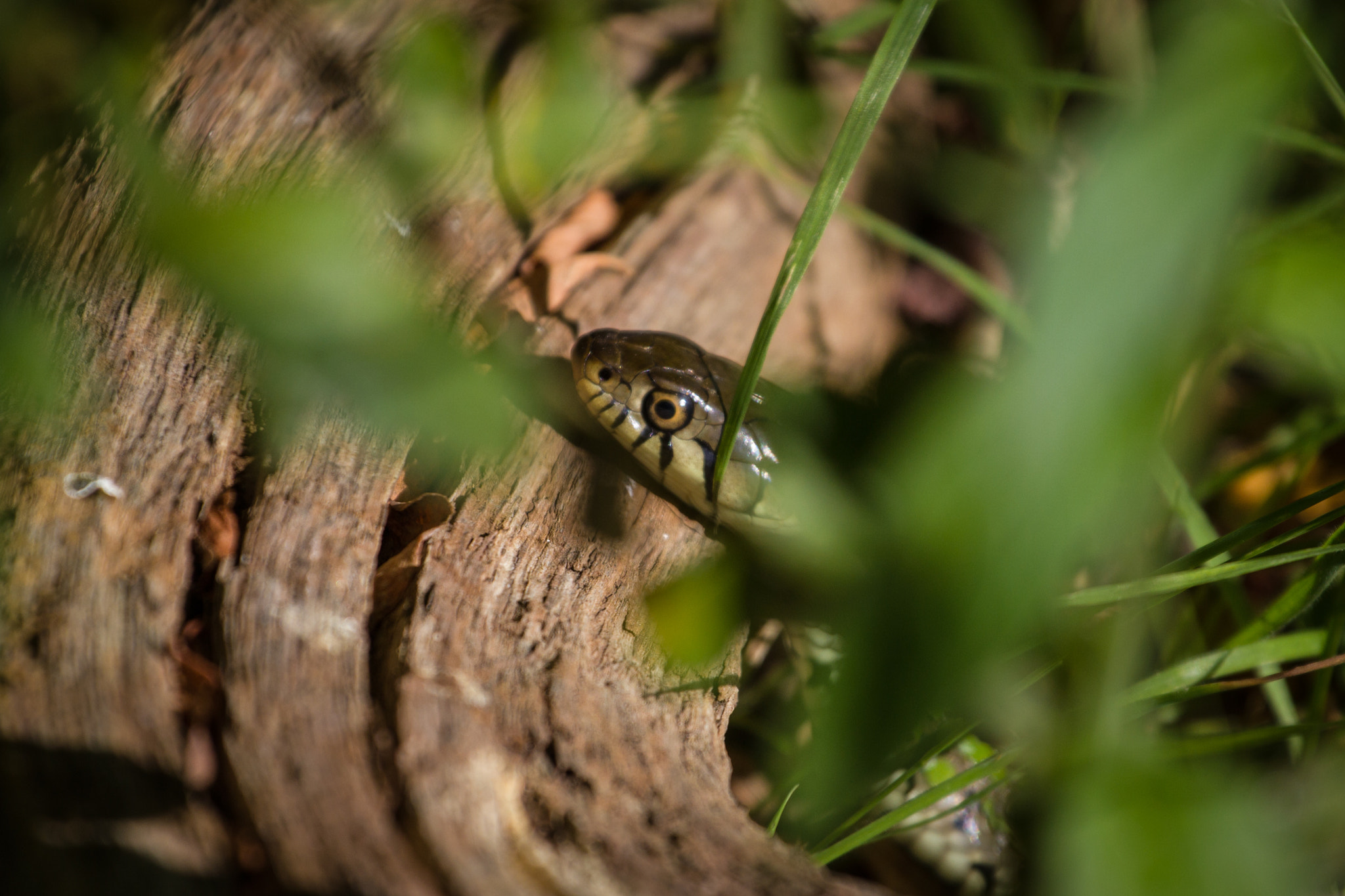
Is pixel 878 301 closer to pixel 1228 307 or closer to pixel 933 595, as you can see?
pixel 1228 307

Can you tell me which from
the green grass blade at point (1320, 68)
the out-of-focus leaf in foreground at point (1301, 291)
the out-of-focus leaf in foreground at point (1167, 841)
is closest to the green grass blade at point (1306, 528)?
the out-of-focus leaf in foreground at point (1301, 291)

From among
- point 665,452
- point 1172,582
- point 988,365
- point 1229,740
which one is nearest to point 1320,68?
point 1172,582

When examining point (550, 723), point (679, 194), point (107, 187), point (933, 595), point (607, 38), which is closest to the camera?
point (933, 595)

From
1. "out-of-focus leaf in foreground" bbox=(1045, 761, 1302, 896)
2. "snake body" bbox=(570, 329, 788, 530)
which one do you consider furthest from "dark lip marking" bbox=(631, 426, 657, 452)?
"out-of-focus leaf in foreground" bbox=(1045, 761, 1302, 896)

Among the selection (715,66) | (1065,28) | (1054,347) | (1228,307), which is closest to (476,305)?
(715,66)

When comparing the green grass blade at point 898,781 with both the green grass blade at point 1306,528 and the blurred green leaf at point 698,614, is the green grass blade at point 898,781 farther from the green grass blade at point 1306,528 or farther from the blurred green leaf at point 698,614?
the green grass blade at point 1306,528

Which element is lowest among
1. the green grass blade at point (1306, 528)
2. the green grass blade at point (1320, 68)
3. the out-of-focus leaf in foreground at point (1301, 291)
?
the green grass blade at point (1306, 528)
